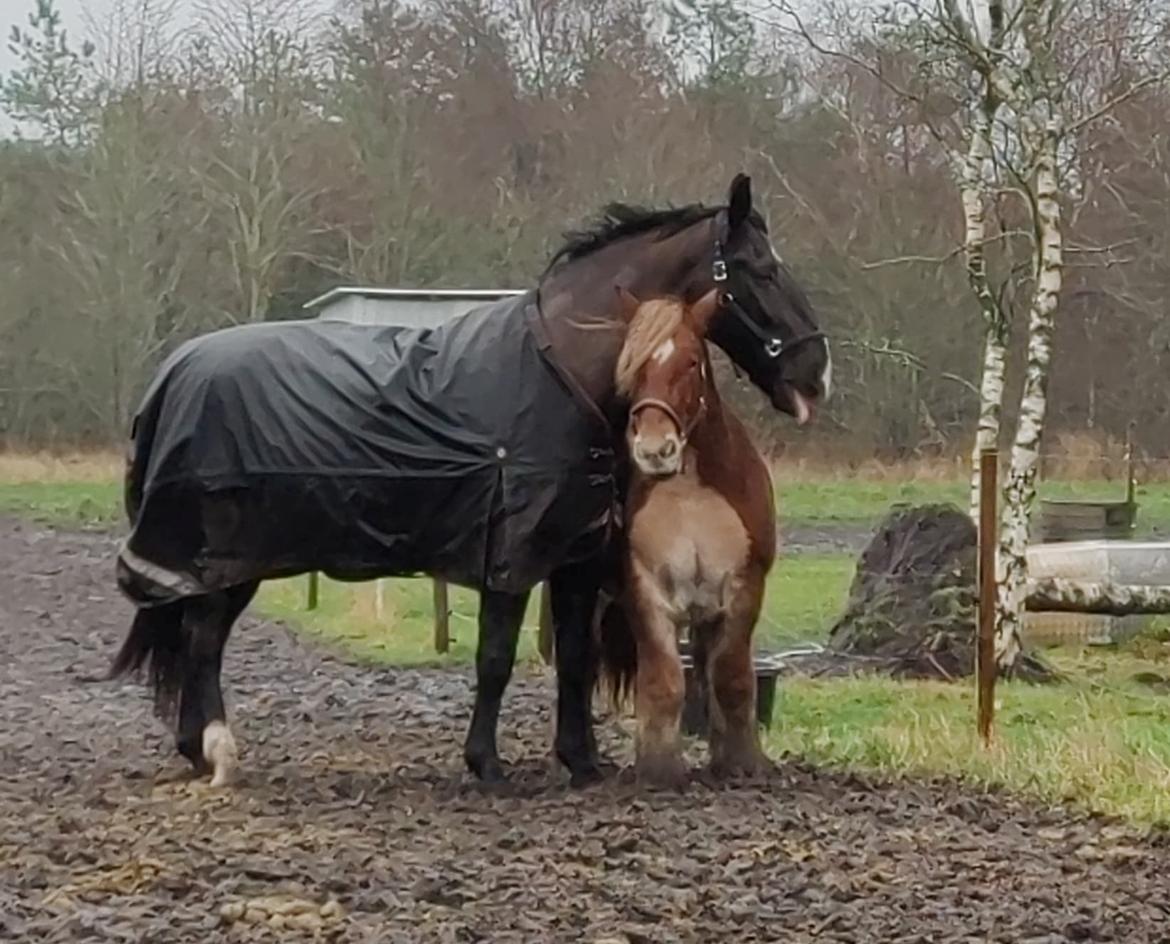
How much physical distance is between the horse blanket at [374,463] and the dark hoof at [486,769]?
66 centimetres

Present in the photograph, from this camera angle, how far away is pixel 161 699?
7492 millimetres

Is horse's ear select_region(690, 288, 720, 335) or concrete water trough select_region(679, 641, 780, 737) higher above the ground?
horse's ear select_region(690, 288, 720, 335)

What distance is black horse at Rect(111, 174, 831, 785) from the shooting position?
22.2 feet


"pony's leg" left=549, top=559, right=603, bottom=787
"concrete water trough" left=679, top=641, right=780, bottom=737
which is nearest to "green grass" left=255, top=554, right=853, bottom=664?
"concrete water trough" left=679, top=641, right=780, bottom=737

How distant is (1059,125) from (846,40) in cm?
400

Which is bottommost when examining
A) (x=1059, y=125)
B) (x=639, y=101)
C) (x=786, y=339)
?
(x=786, y=339)

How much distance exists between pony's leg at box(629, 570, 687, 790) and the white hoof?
4.90 feet

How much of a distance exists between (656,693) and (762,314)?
1405mm

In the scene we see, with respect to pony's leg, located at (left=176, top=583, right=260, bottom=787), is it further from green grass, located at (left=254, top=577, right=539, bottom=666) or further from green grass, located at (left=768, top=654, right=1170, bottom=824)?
green grass, located at (left=254, top=577, right=539, bottom=666)

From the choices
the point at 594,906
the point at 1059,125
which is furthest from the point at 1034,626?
the point at 594,906

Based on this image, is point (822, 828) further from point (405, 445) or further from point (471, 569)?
point (405, 445)

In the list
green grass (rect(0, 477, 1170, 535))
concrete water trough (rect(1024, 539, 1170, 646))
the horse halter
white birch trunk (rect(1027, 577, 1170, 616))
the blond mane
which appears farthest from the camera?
green grass (rect(0, 477, 1170, 535))

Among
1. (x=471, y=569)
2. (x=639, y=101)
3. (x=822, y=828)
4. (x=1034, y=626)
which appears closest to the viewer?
(x=822, y=828)

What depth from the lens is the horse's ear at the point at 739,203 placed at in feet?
22.3
